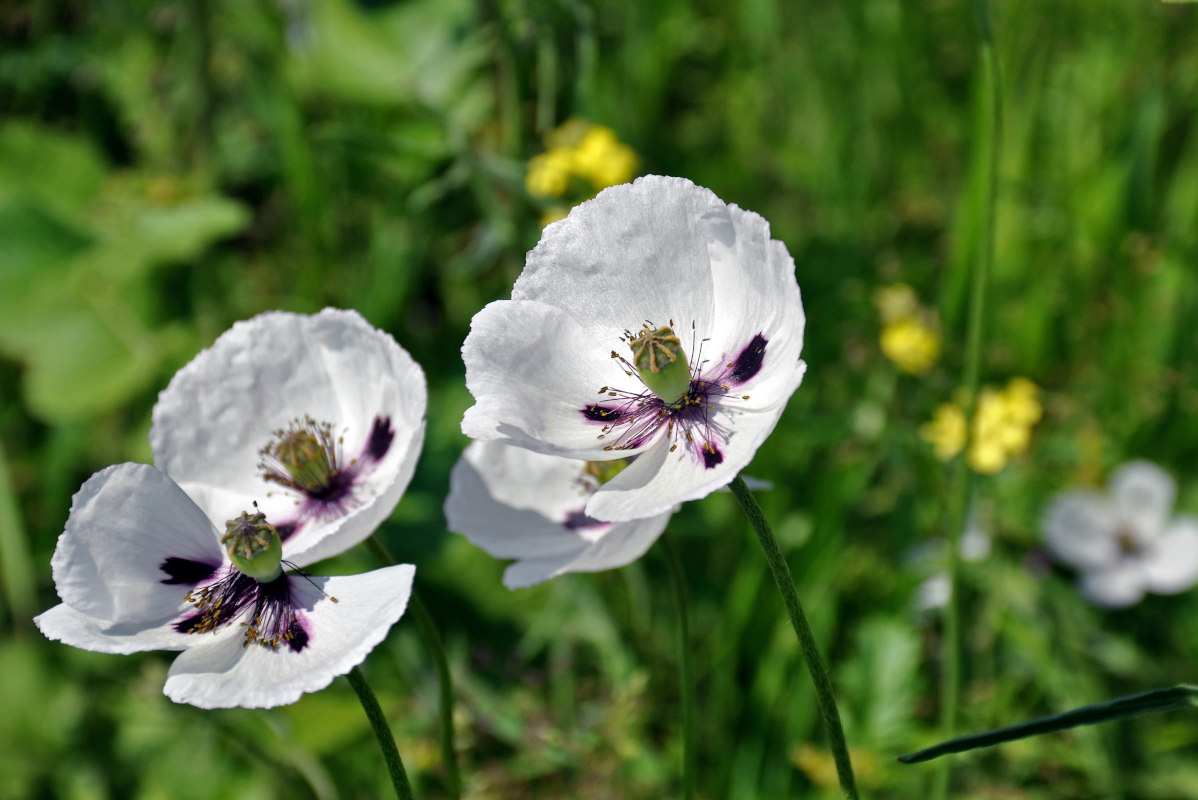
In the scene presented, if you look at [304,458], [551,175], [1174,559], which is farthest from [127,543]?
[1174,559]

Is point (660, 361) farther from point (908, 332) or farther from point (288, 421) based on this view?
point (908, 332)

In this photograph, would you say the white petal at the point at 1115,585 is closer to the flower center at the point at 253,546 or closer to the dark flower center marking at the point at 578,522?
the dark flower center marking at the point at 578,522

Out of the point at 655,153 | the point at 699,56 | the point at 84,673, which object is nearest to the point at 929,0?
the point at 699,56

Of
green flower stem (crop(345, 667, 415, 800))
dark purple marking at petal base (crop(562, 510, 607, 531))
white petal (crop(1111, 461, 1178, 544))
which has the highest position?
green flower stem (crop(345, 667, 415, 800))

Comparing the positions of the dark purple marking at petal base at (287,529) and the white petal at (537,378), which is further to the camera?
the dark purple marking at petal base at (287,529)

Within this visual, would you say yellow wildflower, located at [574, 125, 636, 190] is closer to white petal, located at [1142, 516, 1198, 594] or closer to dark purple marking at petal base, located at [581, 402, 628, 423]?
dark purple marking at petal base, located at [581, 402, 628, 423]

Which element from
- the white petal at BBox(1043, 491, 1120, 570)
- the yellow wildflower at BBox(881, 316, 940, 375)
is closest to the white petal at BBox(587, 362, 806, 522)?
the yellow wildflower at BBox(881, 316, 940, 375)

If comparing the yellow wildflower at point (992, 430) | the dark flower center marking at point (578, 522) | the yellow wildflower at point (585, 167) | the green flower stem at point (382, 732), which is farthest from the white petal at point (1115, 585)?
the green flower stem at point (382, 732)

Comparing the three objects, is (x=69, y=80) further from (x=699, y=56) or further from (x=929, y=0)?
(x=929, y=0)
